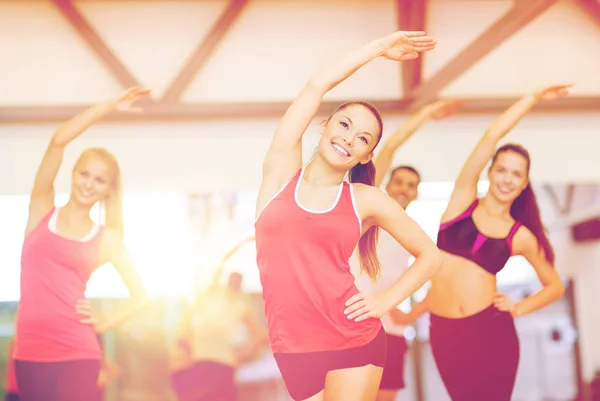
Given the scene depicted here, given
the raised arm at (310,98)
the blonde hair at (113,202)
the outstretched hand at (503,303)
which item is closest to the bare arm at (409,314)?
the outstretched hand at (503,303)

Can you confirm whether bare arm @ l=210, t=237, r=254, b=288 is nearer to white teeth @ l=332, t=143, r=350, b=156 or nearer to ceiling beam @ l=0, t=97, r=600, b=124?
ceiling beam @ l=0, t=97, r=600, b=124

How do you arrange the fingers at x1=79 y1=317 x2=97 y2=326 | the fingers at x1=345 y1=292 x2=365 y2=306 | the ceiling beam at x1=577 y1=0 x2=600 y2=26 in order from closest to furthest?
the fingers at x1=345 y1=292 x2=365 y2=306
the fingers at x1=79 y1=317 x2=97 y2=326
the ceiling beam at x1=577 y1=0 x2=600 y2=26

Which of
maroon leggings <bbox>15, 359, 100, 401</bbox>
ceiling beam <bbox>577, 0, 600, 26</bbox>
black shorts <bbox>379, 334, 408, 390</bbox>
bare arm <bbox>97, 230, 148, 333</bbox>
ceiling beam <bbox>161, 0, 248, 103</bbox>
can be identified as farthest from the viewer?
ceiling beam <bbox>577, 0, 600, 26</bbox>

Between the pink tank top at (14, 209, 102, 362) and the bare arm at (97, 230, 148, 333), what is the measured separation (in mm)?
140

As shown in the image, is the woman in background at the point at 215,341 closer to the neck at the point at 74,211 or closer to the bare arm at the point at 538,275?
the neck at the point at 74,211

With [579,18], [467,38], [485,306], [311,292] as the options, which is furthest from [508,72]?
[311,292]

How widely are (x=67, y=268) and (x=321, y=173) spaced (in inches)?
51.3

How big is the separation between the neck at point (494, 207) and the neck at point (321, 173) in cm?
104

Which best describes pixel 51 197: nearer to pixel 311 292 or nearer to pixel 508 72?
pixel 311 292

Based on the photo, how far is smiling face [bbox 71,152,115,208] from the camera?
305cm

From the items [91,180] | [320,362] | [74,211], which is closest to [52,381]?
[74,211]

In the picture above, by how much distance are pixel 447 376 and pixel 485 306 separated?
0.39 meters

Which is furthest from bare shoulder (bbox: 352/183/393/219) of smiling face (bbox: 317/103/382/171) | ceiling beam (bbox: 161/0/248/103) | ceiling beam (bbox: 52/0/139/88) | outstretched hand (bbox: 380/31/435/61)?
ceiling beam (bbox: 52/0/139/88)

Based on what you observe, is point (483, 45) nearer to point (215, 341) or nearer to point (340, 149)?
point (340, 149)
